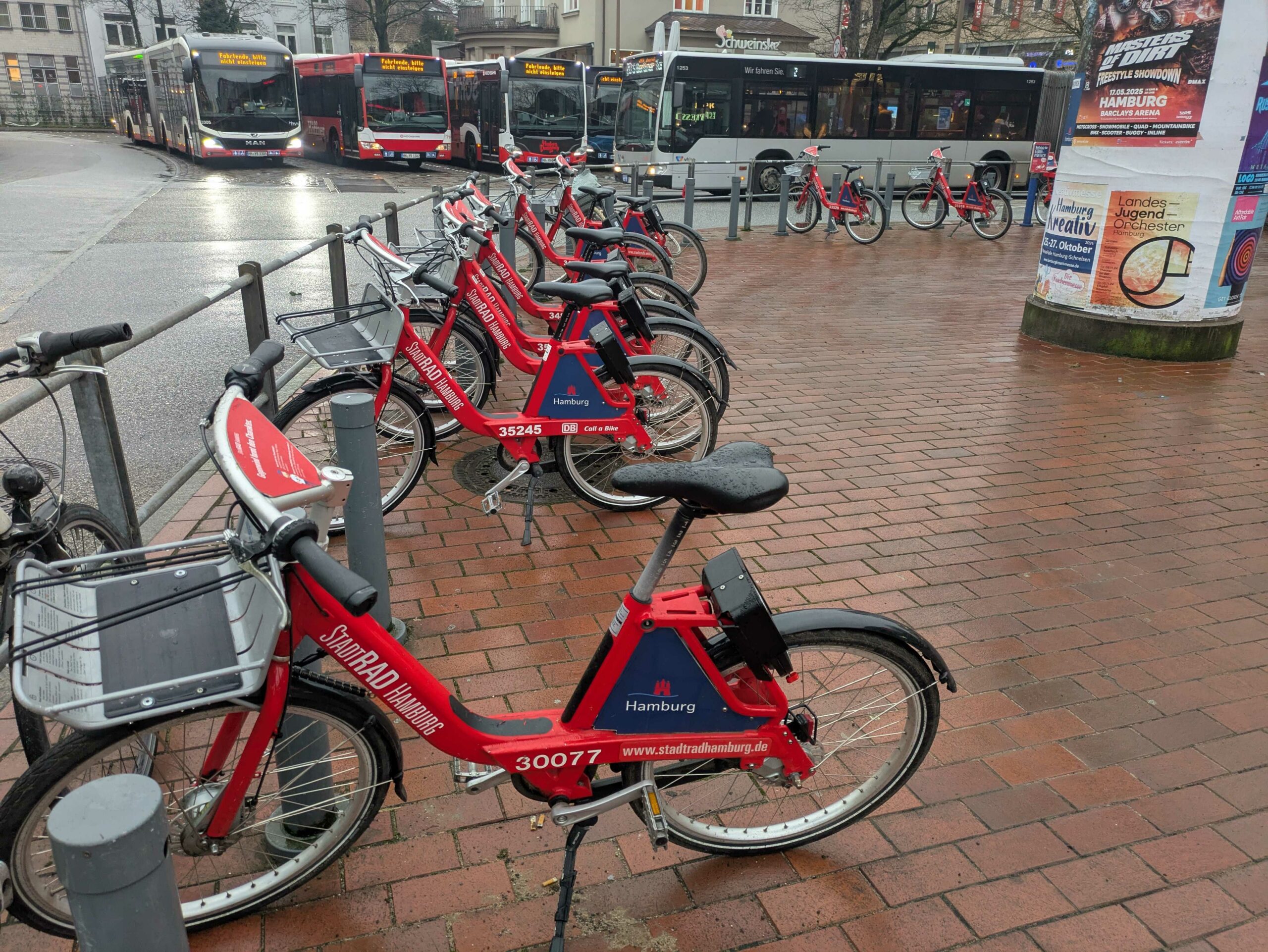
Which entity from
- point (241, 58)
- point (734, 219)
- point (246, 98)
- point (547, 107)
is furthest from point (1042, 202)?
point (241, 58)

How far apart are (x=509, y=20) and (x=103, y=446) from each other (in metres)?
59.7

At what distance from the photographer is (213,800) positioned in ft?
6.93

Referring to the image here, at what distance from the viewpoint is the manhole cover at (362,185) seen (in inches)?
836

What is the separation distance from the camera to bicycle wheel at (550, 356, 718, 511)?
4.66m

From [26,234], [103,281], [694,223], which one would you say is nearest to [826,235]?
[694,223]

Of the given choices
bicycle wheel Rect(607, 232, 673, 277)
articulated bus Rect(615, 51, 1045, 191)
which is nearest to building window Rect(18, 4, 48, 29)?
articulated bus Rect(615, 51, 1045, 191)

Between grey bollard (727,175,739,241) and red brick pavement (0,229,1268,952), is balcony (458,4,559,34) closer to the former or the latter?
grey bollard (727,175,739,241)

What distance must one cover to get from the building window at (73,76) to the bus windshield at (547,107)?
40.3 metres

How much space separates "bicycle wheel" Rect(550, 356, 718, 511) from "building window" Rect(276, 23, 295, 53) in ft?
209

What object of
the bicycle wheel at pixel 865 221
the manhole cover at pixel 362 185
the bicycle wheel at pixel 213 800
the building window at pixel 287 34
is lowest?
the manhole cover at pixel 362 185

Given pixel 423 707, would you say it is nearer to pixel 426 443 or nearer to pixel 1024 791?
pixel 1024 791

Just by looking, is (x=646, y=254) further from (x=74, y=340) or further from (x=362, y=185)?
(x=362, y=185)

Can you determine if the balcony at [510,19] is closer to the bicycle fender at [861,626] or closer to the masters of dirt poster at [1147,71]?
the masters of dirt poster at [1147,71]

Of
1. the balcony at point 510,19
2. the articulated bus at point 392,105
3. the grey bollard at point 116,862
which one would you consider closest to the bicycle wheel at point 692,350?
the grey bollard at point 116,862
